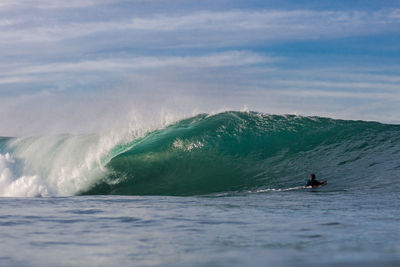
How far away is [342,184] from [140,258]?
8397 mm

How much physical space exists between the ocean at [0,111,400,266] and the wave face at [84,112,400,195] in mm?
38

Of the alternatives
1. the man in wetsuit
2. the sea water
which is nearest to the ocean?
the sea water

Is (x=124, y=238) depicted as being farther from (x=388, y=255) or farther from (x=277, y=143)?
(x=277, y=143)

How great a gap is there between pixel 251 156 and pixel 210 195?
13.7 ft

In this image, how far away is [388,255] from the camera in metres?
3.88

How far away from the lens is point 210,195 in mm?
11242

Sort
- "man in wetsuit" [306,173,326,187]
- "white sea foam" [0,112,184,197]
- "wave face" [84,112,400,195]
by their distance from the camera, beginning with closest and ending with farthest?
"man in wetsuit" [306,173,326,187] → "wave face" [84,112,400,195] → "white sea foam" [0,112,184,197]

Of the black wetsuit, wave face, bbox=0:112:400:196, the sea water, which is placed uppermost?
wave face, bbox=0:112:400:196

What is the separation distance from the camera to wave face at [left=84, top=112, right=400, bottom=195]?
1261cm

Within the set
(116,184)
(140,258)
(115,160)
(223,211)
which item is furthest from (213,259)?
(115,160)

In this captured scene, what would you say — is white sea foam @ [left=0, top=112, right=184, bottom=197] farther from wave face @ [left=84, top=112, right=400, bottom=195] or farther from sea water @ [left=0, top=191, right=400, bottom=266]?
sea water @ [left=0, top=191, right=400, bottom=266]

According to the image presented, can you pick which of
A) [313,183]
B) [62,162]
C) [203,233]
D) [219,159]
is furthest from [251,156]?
[203,233]

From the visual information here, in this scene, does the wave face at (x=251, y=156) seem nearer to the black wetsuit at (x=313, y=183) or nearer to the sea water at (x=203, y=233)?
the black wetsuit at (x=313, y=183)

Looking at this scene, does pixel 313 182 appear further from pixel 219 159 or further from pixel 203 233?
pixel 203 233
